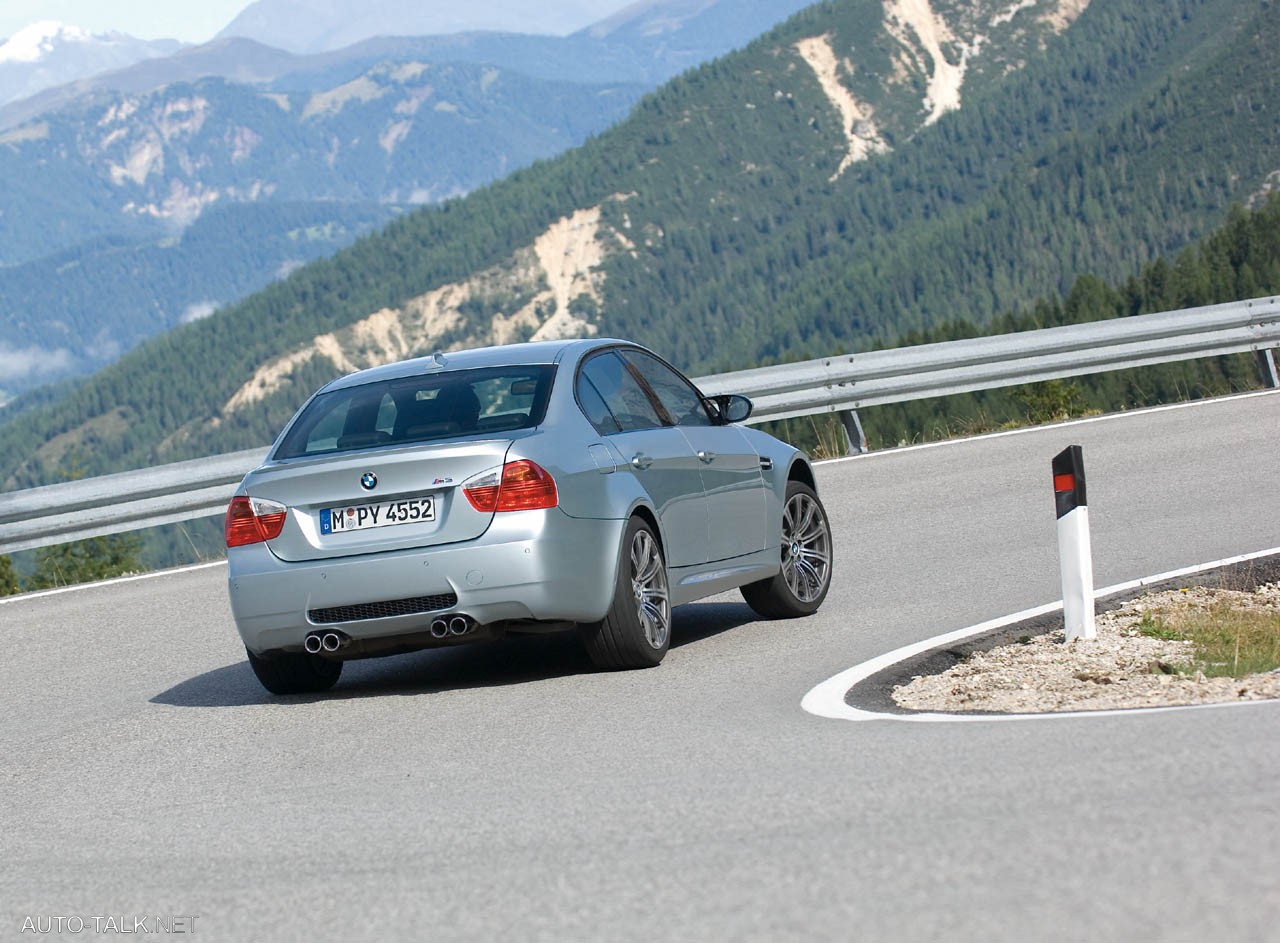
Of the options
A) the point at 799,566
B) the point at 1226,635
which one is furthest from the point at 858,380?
the point at 1226,635

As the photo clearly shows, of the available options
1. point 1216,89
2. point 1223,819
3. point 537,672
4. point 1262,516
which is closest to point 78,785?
point 537,672

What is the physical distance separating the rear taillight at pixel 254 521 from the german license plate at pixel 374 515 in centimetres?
20

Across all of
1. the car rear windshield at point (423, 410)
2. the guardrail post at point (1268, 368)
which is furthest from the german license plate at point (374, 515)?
the guardrail post at point (1268, 368)

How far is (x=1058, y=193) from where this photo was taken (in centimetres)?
19588

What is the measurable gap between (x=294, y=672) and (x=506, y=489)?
1.45 meters

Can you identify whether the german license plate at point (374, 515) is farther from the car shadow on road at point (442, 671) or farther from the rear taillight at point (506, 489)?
the car shadow on road at point (442, 671)

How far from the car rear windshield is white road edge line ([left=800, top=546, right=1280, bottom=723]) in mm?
1696

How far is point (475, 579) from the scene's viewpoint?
710 cm

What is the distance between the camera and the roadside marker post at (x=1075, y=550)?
7254 mm

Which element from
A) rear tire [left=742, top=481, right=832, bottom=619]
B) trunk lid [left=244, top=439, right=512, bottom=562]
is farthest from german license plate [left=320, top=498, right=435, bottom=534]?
rear tire [left=742, top=481, right=832, bottom=619]

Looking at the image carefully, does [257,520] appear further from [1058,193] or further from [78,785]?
[1058,193]

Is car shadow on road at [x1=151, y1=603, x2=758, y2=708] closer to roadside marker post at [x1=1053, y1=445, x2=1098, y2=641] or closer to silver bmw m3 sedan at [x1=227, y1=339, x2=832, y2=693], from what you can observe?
silver bmw m3 sedan at [x1=227, y1=339, x2=832, y2=693]

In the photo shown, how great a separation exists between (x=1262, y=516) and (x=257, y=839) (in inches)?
296

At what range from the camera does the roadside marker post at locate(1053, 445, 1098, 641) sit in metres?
7.25
